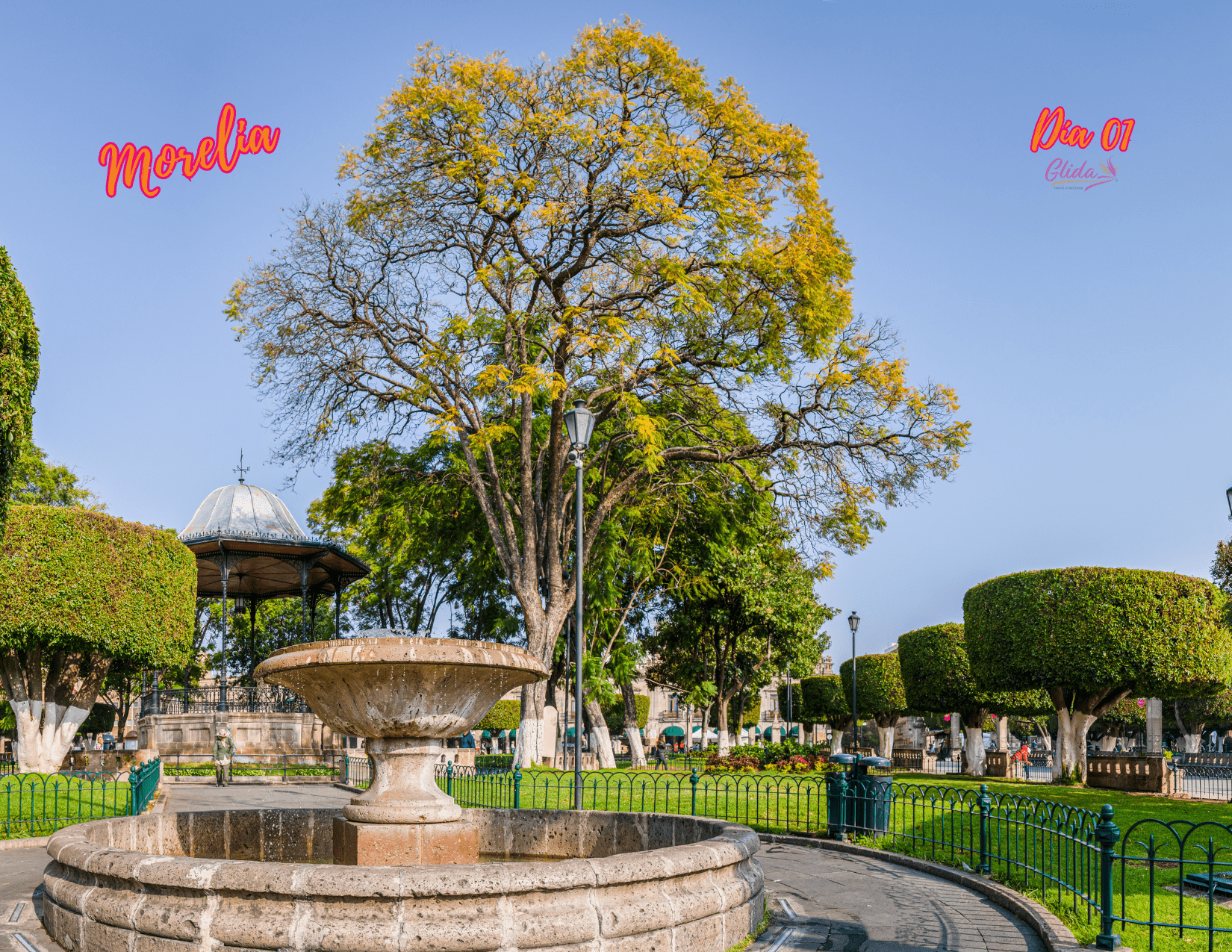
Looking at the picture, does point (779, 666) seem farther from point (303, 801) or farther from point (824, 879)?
point (824, 879)

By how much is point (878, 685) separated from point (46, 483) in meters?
33.6

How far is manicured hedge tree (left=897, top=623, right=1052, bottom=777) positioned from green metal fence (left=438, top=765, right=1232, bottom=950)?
651 inches

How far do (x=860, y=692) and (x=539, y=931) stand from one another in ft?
135

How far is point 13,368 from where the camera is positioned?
10703mm

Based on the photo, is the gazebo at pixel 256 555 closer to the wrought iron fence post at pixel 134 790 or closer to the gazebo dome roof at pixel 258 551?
the gazebo dome roof at pixel 258 551

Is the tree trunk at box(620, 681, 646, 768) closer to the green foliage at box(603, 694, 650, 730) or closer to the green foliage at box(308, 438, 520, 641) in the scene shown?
the green foliage at box(308, 438, 520, 641)

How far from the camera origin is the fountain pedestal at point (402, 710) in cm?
683

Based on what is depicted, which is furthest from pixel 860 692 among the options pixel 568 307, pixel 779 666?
pixel 568 307

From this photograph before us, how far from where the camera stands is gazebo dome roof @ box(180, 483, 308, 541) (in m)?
28.5

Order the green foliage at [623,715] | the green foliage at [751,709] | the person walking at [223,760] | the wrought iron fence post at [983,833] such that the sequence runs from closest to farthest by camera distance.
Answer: the wrought iron fence post at [983,833] < the person walking at [223,760] < the green foliage at [751,709] < the green foliage at [623,715]

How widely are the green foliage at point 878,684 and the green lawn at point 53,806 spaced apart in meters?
33.6

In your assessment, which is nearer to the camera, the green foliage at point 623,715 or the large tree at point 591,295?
the large tree at point 591,295

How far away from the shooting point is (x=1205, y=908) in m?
7.95

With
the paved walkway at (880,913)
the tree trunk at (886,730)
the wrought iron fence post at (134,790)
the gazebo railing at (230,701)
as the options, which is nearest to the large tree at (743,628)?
the tree trunk at (886,730)
